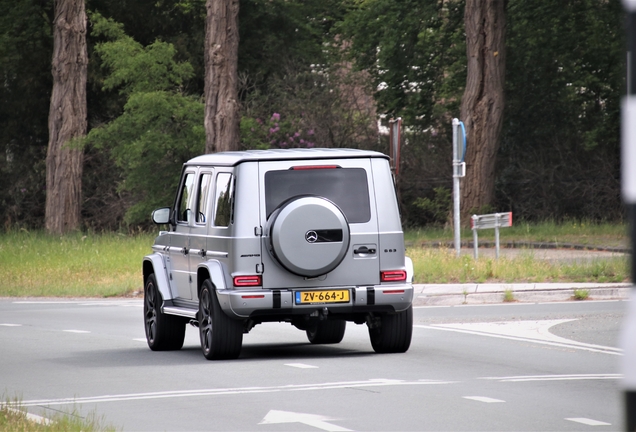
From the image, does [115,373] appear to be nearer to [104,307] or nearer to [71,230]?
[104,307]

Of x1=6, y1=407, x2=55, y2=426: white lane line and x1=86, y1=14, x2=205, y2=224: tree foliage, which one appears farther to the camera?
x1=86, y1=14, x2=205, y2=224: tree foliage

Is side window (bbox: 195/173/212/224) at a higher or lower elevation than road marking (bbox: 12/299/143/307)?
higher

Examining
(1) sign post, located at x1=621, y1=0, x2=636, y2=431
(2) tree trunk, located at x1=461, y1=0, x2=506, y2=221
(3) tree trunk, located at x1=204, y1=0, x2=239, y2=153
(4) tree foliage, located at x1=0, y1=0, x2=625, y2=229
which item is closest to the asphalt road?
(1) sign post, located at x1=621, y1=0, x2=636, y2=431

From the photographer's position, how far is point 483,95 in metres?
34.7

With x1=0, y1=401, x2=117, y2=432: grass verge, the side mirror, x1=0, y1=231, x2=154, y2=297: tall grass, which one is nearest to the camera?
x1=0, y1=401, x2=117, y2=432: grass verge

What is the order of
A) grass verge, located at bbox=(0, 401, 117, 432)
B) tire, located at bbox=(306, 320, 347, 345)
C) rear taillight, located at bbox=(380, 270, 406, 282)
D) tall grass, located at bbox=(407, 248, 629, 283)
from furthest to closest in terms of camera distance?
1. tall grass, located at bbox=(407, 248, 629, 283)
2. tire, located at bbox=(306, 320, 347, 345)
3. rear taillight, located at bbox=(380, 270, 406, 282)
4. grass verge, located at bbox=(0, 401, 117, 432)

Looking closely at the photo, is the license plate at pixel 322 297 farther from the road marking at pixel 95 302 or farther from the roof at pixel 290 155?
the road marking at pixel 95 302

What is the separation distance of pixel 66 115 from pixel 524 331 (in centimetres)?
2837

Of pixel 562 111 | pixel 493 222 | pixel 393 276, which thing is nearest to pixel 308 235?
pixel 393 276

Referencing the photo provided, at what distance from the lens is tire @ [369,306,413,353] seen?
12.6m

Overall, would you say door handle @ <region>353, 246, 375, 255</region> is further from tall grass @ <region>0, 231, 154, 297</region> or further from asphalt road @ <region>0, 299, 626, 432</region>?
tall grass @ <region>0, 231, 154, 297</region>

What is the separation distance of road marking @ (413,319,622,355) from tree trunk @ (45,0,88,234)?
26.3m

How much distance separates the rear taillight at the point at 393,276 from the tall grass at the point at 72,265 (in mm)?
11553

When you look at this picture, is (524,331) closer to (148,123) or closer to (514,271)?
(514,271)
